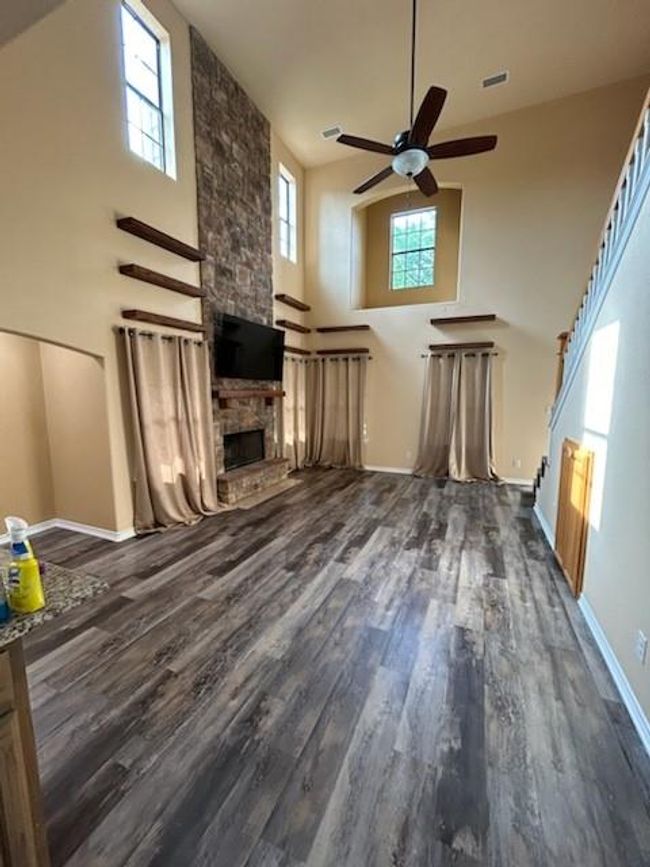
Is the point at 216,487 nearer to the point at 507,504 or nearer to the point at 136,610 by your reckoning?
the point at 136,610

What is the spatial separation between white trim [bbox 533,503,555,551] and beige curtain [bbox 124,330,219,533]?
3.62 metres

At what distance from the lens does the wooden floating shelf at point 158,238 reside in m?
3.53

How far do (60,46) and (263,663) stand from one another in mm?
4722

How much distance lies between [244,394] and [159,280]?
1.82m

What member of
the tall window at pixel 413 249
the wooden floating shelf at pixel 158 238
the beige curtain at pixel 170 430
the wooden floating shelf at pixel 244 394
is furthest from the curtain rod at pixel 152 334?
the tall window at pixel 413 249

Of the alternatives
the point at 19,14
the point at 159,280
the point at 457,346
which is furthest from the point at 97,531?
the point at 457,346

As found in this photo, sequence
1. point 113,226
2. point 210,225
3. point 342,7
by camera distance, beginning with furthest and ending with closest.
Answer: point 210,225, point 342,7, point 113,226

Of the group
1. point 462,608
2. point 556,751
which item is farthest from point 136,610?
point 556,751

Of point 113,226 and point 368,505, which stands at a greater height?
point 113,226

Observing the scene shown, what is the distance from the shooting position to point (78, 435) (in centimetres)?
373

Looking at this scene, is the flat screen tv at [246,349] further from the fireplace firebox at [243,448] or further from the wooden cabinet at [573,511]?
the wooden cabinet at [573,511]

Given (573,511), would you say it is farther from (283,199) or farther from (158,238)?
(283,199)

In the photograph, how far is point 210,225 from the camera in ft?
15.3

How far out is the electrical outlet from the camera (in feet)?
5.53
